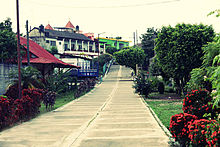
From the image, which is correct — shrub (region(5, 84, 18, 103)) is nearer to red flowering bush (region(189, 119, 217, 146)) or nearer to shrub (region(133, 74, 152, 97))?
shrub (region(133, 74, 152, 97))

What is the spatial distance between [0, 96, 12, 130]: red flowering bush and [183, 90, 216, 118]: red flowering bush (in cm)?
714

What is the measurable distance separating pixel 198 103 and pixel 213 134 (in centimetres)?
373

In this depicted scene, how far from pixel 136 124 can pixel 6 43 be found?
723 inches

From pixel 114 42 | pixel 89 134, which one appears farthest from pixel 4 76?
pixel 114 42

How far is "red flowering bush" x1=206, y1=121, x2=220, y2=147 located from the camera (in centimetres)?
605

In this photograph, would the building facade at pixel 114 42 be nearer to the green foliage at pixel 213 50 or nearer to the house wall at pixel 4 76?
the house wall at pixel 4 76

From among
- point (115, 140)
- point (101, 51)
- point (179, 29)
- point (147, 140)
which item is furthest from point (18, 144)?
point (101, 51)

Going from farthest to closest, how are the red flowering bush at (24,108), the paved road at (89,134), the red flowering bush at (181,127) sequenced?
the red flowering bush at (24,108) < the paved road at (89,134) < the red flowering bush at (181,127)

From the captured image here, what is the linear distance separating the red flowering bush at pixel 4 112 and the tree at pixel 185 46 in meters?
15.4

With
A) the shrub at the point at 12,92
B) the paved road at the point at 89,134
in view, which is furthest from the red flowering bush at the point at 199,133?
the shrub at the point at 12,92

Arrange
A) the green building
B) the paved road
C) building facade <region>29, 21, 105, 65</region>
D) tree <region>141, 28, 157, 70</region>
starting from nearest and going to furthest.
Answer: the paved road < building facade <region>29, 21, 105, 65</region> < tree <region>141, 28, 157, 70</region> < the green building

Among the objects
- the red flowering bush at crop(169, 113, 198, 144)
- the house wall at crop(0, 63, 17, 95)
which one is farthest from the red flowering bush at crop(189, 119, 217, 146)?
the house wall at crop(0, 63, 17, 95)

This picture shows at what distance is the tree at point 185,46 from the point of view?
23516 mm

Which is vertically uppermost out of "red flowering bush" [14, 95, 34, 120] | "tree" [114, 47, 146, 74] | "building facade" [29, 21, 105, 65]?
"building facade" [29, 21, 105, 65]
